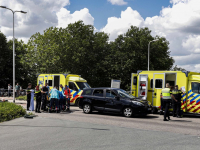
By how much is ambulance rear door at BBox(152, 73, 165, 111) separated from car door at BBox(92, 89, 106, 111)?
11.4 ft

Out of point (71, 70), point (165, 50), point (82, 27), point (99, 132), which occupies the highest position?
point (82, 27)

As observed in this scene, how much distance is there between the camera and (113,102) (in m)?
14.1

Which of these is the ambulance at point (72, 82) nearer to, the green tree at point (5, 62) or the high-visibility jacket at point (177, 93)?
the high-visibility jacket at point (177, 93)

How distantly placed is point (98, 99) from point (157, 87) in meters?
3.91

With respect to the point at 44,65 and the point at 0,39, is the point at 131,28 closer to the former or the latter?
the point at 44,65

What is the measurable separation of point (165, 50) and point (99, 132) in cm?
3921

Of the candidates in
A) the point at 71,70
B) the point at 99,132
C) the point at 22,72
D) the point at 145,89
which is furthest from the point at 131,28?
the point at 99,132

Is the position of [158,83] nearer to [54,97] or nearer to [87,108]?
[87,108]

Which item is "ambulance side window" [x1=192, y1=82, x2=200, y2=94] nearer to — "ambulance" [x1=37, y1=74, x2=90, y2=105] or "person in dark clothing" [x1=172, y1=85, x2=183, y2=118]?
"person in dark clothing" [x1=172, y1=85, x2=183, y2=118]

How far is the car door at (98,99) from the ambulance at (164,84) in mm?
3186

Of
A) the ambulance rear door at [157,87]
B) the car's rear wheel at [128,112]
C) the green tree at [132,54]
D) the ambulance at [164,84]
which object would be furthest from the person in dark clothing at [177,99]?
the green tree at [132,54]

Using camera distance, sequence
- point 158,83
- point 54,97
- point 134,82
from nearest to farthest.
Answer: point 54,97 < point 158,83 < point 134,82

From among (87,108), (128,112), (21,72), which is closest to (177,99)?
(128,112)

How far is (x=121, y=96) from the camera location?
1408cm
